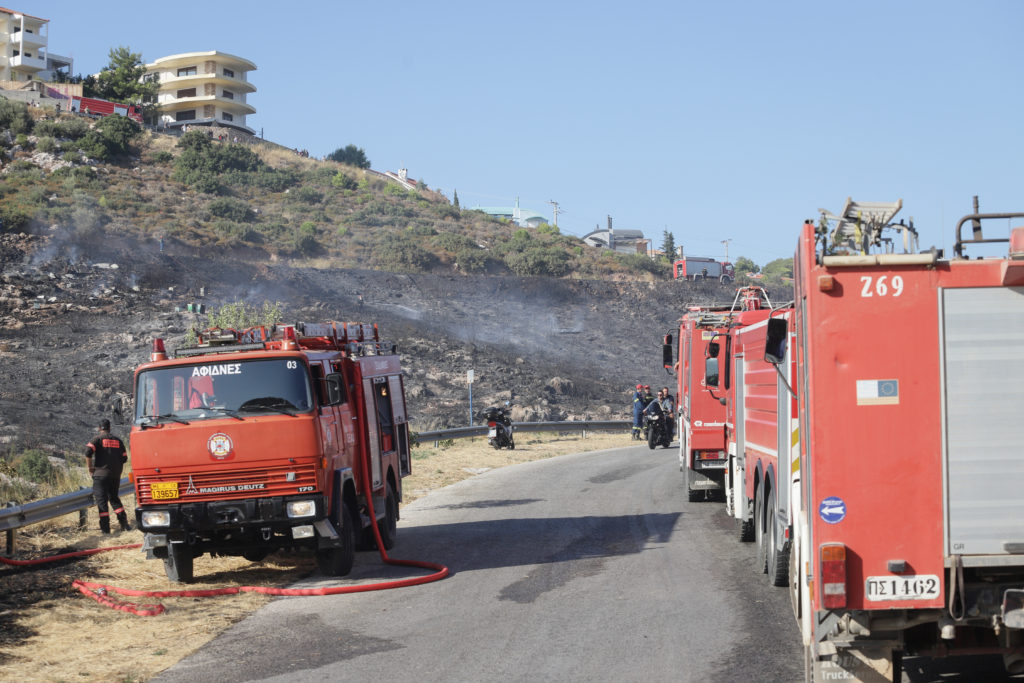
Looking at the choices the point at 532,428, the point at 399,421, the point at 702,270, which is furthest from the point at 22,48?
the point at 399,421

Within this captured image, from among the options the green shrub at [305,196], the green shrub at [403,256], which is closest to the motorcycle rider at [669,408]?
the green shrub at [403,256]

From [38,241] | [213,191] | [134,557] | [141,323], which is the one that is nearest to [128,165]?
[213,191]

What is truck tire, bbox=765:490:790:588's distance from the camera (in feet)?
32.5

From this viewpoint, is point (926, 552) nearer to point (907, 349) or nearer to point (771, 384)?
point (907, 349)

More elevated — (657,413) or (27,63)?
(27,63)

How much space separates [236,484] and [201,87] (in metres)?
104

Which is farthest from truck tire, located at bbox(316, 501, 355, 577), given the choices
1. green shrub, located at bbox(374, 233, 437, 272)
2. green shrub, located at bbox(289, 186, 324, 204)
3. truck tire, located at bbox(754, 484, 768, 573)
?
green shrub, located at bbox(289, 186, 324, 204)

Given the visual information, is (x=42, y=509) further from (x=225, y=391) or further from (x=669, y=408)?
(x=669, y=408)

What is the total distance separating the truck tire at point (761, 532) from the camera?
10812mm

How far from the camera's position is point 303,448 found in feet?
35.1

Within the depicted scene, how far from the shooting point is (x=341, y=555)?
11.5 m

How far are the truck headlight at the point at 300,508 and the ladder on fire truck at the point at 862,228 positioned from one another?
6628 mm

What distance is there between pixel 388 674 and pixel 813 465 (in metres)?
3.62

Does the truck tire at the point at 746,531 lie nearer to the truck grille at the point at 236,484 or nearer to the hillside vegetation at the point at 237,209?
the truck grille at the point at 236,484
